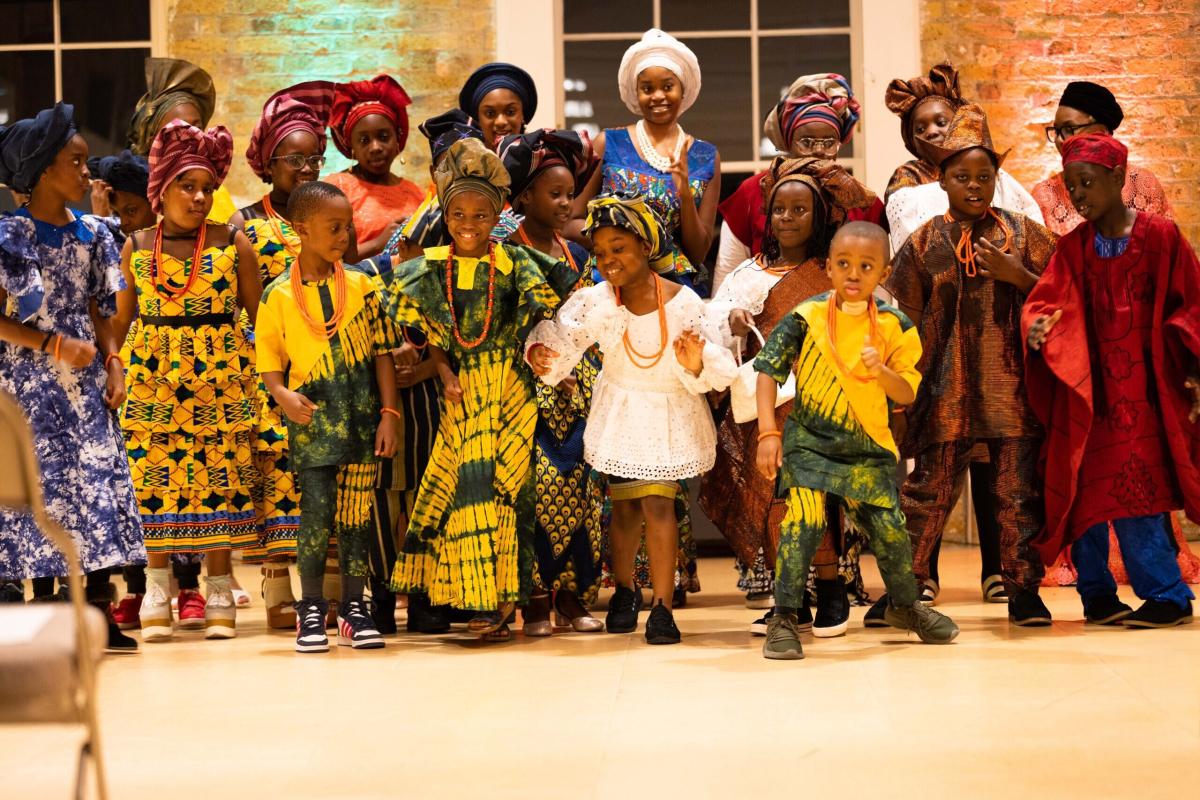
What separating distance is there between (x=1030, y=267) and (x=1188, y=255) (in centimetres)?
56

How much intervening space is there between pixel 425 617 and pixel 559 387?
962 mm

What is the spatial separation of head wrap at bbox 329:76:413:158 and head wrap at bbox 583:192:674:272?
141cm

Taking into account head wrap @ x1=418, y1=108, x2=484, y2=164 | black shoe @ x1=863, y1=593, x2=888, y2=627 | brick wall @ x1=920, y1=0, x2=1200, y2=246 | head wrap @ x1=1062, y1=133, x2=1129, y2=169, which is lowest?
black shoe @ x1=863, y1=593, x2=888, y2=627

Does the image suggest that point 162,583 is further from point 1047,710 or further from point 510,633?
point 1047,710

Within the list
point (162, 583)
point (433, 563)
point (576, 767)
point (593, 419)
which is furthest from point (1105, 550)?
point (162, 583)

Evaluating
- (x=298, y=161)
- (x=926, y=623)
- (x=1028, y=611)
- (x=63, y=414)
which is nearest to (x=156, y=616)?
(x=63, y=414)

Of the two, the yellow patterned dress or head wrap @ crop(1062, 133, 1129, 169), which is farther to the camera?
the yellow patterned dress

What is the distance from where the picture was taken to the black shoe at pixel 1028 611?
18.1 feet

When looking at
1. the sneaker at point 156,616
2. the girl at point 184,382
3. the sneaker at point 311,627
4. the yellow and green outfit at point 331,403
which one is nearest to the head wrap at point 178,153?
the girl at point 184,382

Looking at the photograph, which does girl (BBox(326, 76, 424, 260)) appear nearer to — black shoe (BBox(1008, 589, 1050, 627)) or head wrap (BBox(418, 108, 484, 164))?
head wrap (BBox(418, 108, 484, 164))

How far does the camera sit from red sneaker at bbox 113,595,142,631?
596cm

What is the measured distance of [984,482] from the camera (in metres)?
6.36

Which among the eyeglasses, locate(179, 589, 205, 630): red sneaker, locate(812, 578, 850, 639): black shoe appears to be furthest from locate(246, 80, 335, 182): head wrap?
locate(812, 578, 850, 639): black shoe

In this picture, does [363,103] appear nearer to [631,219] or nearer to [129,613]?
[631,219]
